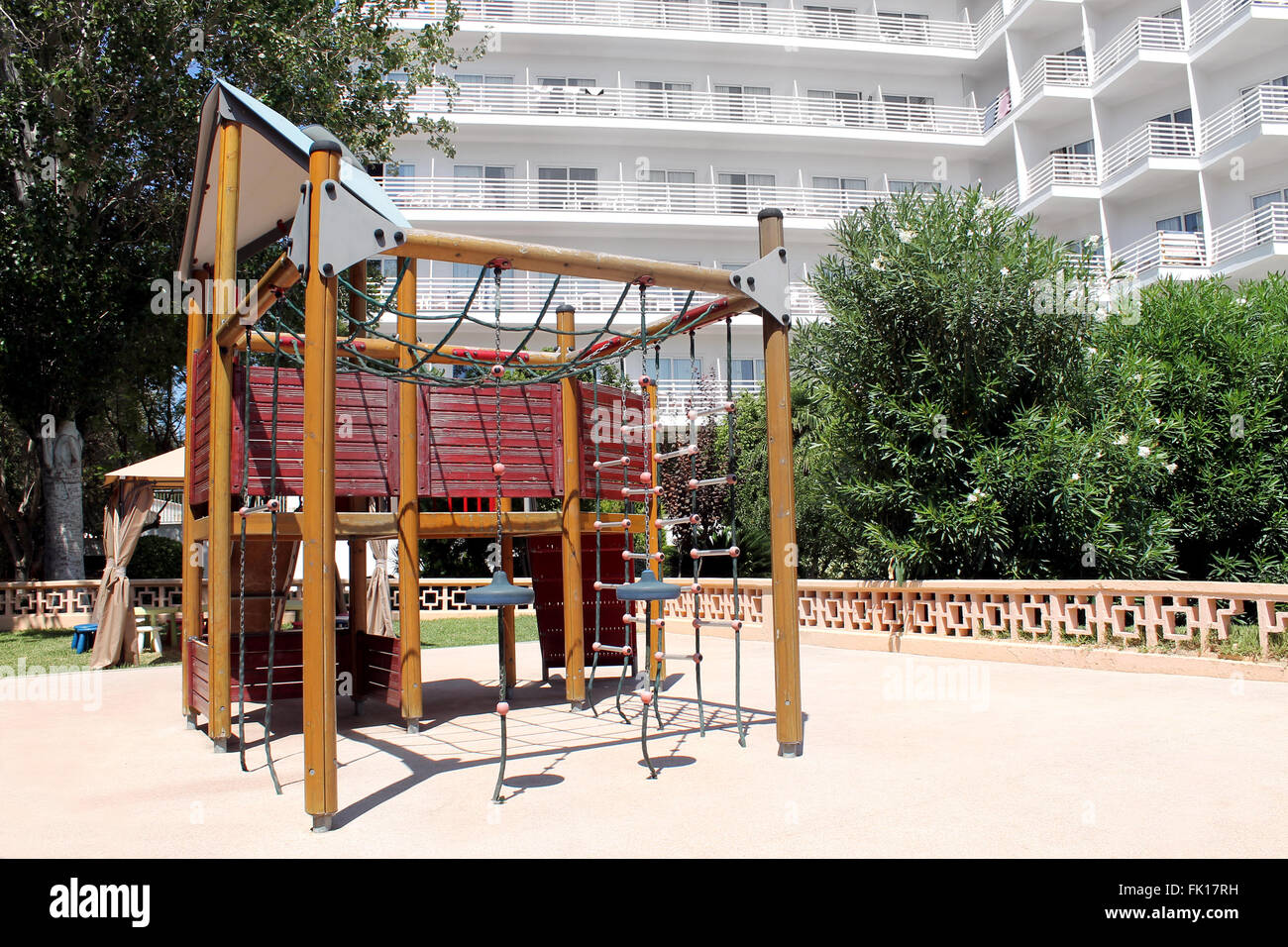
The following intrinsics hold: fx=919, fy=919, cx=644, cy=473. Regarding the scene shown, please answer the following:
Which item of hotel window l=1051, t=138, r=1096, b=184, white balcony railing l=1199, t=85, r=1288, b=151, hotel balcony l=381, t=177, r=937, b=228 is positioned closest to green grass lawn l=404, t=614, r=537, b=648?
hotel balcony l=381, t=177, r=937, b=228

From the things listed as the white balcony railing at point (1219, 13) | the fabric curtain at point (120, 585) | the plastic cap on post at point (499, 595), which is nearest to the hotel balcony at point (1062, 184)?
the white balcony railing at point (1219, 13)

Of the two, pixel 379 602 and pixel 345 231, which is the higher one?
pixel 345 231

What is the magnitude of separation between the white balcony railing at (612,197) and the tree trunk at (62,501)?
13233mm

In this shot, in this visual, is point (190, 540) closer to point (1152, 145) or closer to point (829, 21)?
point (1152, 145)

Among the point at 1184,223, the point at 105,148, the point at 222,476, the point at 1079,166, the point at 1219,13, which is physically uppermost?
the point at 1219,13

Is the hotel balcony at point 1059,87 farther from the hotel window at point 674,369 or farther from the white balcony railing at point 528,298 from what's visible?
the hotel window at point 674,369

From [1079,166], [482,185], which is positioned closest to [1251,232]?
[1079,166]

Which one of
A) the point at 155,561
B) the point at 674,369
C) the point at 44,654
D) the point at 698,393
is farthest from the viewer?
the point at 674,369

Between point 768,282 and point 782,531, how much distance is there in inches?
63.3

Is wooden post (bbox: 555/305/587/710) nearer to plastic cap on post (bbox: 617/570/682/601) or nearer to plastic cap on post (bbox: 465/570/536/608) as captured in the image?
plastic cap on post (bbox: 617/570/682/601)

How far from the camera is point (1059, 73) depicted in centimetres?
2898

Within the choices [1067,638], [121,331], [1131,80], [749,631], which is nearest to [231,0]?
[121,331]
